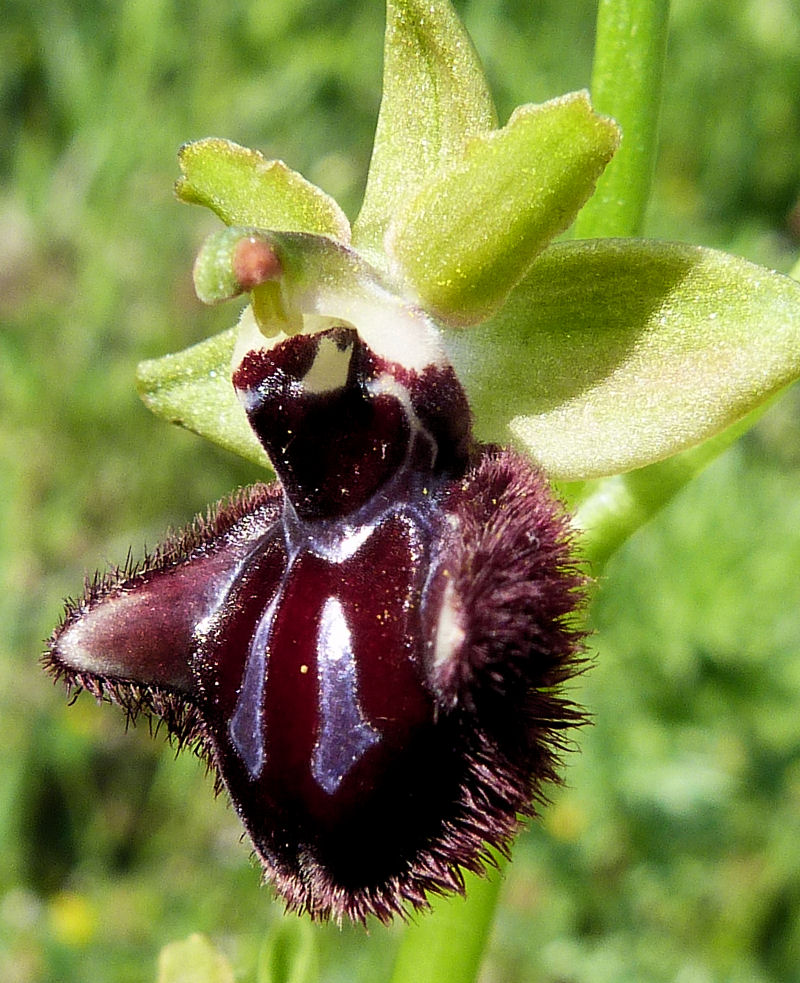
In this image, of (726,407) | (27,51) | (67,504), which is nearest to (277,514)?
(726,407)

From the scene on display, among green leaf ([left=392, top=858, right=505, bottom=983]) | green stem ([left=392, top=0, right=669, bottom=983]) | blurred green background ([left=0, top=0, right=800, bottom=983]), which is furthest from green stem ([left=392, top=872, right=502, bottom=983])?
blurred green background ([left=0, top=0, right=800, bottom=983])

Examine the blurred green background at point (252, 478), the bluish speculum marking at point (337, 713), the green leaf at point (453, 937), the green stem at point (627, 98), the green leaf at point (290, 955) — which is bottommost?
the blurred green background at point (252, 478)

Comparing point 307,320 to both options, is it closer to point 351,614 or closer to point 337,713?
point 351,614

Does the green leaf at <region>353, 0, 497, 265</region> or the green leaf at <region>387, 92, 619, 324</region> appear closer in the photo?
the green leaf at <region>387, 92, 619, 324</region>

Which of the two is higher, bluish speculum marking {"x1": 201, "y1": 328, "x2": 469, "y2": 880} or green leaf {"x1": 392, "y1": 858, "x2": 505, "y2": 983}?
bluish speculum marking {"x1": 201, "y1": 328, "x2": 469, "y2": 880}

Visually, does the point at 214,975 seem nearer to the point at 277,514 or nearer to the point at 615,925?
the point at 277,514

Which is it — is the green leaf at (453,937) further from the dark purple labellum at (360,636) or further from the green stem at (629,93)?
the green stem at (629,93)

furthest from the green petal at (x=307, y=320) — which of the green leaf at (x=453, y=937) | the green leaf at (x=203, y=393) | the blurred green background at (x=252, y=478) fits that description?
the blurred green background at (x=252, y=478)

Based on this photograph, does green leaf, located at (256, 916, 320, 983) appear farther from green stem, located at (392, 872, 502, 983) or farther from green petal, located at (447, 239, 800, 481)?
green petal, located at (447, 239, 800, 481)
